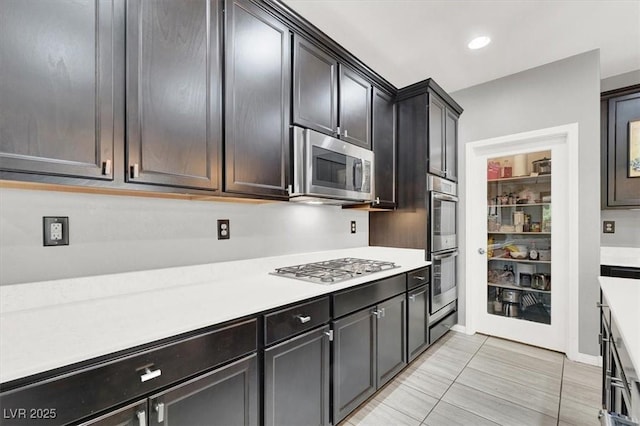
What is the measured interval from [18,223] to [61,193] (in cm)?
18

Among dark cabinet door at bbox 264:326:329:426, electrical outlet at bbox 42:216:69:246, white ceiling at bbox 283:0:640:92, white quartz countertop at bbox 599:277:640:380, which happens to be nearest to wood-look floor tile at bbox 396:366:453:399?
dark cabinet door at bbox 264:326:329:426

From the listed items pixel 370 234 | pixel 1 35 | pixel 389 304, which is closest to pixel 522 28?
pixel 370 234

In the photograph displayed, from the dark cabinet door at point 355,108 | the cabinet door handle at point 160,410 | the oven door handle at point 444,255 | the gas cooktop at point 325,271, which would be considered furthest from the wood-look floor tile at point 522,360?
the cabinet door handle at point 160,410

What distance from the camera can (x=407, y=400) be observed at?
6.53 ft

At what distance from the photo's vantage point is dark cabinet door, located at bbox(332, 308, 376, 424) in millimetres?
1640

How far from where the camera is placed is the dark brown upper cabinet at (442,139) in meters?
2.72

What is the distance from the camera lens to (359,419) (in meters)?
1.80

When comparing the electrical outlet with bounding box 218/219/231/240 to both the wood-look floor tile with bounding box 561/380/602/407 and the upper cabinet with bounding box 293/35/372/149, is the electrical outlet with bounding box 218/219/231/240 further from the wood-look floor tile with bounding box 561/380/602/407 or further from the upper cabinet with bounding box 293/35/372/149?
the wood-look floor tile with bounding box 561/380/602/407

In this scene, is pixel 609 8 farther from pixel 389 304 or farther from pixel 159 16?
pixel 159 16

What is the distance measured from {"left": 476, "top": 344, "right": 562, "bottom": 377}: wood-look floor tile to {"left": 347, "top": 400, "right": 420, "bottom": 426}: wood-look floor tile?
126cm

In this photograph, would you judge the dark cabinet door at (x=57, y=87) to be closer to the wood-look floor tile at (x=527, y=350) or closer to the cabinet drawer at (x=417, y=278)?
the cabinet drawer at (x=417, y=278)

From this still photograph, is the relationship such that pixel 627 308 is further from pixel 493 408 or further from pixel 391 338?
pixel 391 338

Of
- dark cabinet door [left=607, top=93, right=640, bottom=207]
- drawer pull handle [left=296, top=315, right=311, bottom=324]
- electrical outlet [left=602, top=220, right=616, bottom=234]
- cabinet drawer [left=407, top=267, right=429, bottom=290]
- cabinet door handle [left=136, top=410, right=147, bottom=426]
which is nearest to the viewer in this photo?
cabinet door handle [left=136, top=410, right=147, bottom=426]

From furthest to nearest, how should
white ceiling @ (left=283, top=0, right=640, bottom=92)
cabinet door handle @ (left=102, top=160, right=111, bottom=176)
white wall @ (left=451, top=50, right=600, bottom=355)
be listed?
white wall @ (left=451, top=50, right=600, bottom=355), white ceiling @ (left=283, top=0, right=640, bottom=92), cabinet door handle @ (left=102, top=160, right=111, bottom=176)
